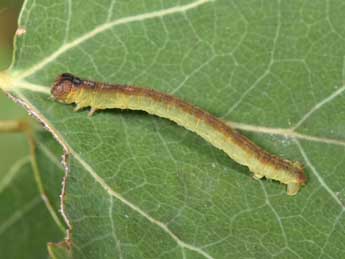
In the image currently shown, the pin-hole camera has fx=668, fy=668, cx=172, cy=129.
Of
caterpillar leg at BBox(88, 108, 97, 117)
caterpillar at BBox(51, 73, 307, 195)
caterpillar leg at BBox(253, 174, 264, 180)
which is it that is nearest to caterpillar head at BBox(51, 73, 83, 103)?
caterpillar at BBox(51, 73, 307, 195)

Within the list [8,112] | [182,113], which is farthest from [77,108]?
[8,112]

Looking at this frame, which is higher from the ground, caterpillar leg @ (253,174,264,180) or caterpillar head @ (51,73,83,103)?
caterpillar head @ (51,73,83,103)

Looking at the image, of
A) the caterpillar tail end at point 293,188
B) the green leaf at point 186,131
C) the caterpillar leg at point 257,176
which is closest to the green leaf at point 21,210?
the green leaf at point 186,131

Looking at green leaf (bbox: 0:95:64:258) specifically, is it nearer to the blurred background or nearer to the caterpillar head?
the blurred background

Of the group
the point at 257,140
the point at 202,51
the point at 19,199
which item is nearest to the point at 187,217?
the point at 257,140

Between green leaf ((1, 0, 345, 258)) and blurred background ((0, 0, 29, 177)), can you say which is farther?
blurred background ((0, 0, 29, 177))

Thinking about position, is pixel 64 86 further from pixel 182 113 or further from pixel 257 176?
pixel 257 176

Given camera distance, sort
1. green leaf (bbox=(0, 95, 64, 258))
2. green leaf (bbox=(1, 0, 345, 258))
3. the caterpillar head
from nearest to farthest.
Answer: green leaf (bbox=(1, 0, 345, 258)), the caterpillar head, green leaf (bbox=(0, 95, 64, 258))

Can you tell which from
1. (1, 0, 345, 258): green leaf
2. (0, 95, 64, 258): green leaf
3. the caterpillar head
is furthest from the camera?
(0, 95, 64, 258): green leaf
